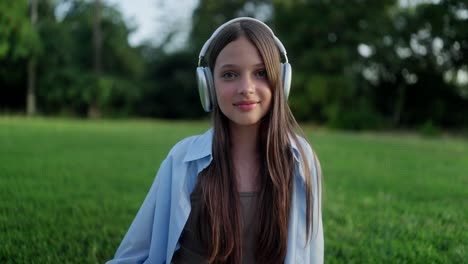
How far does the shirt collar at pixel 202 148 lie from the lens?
200 centimetres

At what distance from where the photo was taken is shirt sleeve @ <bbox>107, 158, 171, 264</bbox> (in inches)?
80.5

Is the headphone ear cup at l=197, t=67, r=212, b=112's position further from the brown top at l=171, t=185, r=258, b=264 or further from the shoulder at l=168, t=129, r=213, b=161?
the brown top at l=171, t=185, r=258, b=264

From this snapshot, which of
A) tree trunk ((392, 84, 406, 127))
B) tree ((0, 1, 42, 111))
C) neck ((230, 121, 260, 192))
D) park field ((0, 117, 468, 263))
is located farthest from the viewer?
tree trunk ((392, 84, 406, 127))

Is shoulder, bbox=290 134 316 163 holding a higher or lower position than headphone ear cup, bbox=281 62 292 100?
lower

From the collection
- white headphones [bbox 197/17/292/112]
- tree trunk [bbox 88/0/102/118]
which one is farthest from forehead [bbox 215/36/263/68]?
tree trunk [bbox 88/0/102/118]

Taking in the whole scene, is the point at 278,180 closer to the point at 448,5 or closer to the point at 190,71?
the point at 448,5

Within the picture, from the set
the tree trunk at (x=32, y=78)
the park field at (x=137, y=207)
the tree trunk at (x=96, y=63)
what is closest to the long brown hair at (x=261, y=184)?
the park field at (x=137, y=207)

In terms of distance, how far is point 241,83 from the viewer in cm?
194

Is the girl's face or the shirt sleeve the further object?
the shirt sleeve

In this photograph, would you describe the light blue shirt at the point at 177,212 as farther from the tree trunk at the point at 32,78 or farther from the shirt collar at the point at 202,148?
the tree trunk at the point at 32,78

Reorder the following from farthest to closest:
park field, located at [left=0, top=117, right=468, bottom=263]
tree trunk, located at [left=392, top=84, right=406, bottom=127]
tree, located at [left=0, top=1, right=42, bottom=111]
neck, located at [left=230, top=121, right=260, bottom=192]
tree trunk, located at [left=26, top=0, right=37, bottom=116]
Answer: tree trunk, located at [left=392, top=84, right=406, bottom=127]
tree trunk, located at [left=26, top=0, right=37, bottom=116]
tree, located at [left=0, top=1, right=42, bottom=111]
park field, located at [left=0, top=117, right=468, bottom=263]
neck, located at [left=230, top=121, right=260, bottom=192]

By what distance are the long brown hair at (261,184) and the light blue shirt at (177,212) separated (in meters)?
0.04

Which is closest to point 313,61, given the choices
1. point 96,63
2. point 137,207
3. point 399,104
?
point 399,104

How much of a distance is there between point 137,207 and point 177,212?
249 cm
